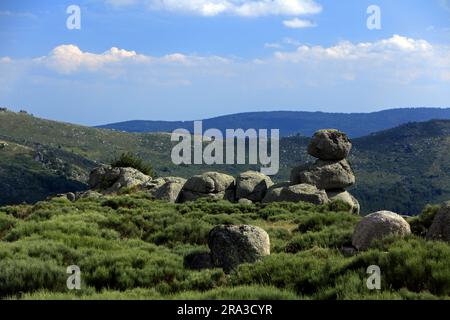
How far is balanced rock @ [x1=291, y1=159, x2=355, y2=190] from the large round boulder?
1013 inches

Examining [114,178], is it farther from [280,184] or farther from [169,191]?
[280,184]

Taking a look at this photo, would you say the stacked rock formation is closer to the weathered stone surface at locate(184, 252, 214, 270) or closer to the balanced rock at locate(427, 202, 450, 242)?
the balanced rock at locate(427, 202, 450, 242)

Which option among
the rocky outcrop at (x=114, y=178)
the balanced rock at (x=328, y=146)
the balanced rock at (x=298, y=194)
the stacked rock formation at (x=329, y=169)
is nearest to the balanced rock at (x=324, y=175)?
the stacked rock formation at (x=329, y=169)

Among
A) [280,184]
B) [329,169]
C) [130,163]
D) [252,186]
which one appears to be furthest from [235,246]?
[130,163]

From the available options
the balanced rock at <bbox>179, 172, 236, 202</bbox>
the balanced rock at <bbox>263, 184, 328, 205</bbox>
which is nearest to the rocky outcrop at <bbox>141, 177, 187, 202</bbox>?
the balanced rock at <bbox>179, 172, 236, 202</bbox>

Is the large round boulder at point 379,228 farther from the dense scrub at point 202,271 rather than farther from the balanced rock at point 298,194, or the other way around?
the balanced rock at point 298,194

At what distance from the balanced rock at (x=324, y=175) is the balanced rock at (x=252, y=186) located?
258 cm

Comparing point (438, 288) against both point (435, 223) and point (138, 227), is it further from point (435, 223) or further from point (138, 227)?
point (138, 227)

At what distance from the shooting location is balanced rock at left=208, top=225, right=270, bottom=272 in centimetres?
1662

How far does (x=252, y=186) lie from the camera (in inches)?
1809

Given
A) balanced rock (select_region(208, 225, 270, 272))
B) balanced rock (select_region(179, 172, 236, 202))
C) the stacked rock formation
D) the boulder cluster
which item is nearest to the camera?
balanced rock (select_region(208, 225, 270, 272))

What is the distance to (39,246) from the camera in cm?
1766

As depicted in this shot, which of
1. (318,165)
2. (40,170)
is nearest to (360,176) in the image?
(40,170)

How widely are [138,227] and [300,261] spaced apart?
1481 centimetres
